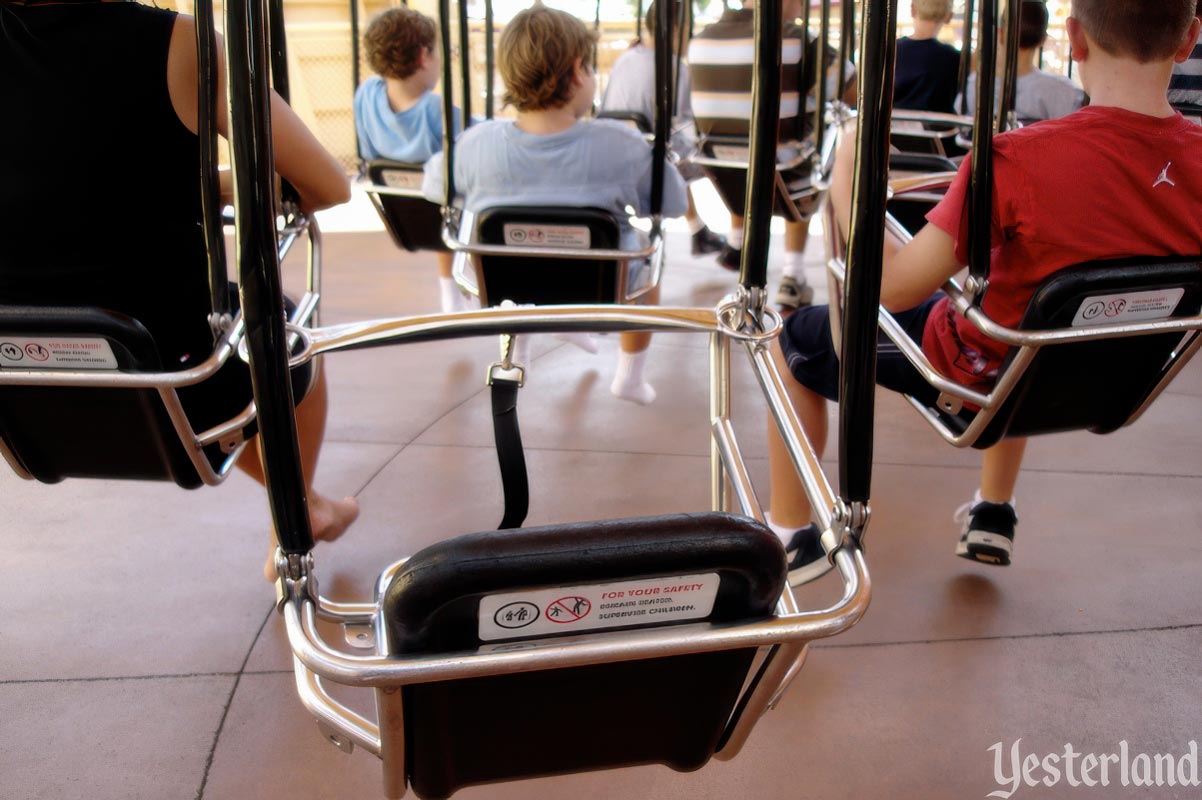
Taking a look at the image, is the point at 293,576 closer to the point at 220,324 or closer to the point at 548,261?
the point at 220,324

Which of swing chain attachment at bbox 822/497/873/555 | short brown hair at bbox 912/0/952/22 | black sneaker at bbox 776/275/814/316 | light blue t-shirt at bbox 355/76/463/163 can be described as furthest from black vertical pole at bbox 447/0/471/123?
short brown hair at bbox 912/0/952/22

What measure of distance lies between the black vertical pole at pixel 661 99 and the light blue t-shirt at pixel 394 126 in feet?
4.13

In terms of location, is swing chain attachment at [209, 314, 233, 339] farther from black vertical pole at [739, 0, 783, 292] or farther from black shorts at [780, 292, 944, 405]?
black shorts at [780, 292, 944, 405]

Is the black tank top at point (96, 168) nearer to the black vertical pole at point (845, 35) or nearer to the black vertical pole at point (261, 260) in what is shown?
the black vertical pole at point (261, 260)

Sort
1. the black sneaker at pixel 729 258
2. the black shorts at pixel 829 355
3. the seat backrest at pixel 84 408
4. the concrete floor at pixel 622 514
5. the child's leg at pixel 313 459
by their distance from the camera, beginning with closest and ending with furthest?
1. the seat backrest at pixel 84 408
2. the concrete floor at pixel 622 514
3. the black shorts at pixel 829 355
4. the child's leg at pixel 313 459
5. the black sneaker at pixel 729 258

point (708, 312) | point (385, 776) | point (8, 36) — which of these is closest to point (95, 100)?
point (8, 36)

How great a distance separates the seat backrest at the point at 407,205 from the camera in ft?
10.3

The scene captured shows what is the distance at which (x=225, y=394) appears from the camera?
1719mm

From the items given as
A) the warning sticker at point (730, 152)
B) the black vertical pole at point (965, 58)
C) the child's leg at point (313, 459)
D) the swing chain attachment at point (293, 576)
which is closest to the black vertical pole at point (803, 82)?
the warning sticker at point (730, 152)

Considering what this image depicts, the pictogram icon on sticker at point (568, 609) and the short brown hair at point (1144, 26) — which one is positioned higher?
the short brown hair at point (1144, 26)

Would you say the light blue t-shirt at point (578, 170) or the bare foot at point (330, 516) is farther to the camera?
the light blue t-shirt at point (578, 170)

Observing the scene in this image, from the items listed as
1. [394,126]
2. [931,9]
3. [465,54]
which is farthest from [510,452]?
[931,9]

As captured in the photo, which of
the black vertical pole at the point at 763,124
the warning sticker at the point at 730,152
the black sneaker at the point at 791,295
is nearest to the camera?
the black vertical pole at the point at 763,124

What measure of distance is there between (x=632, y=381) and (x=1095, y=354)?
166cm
